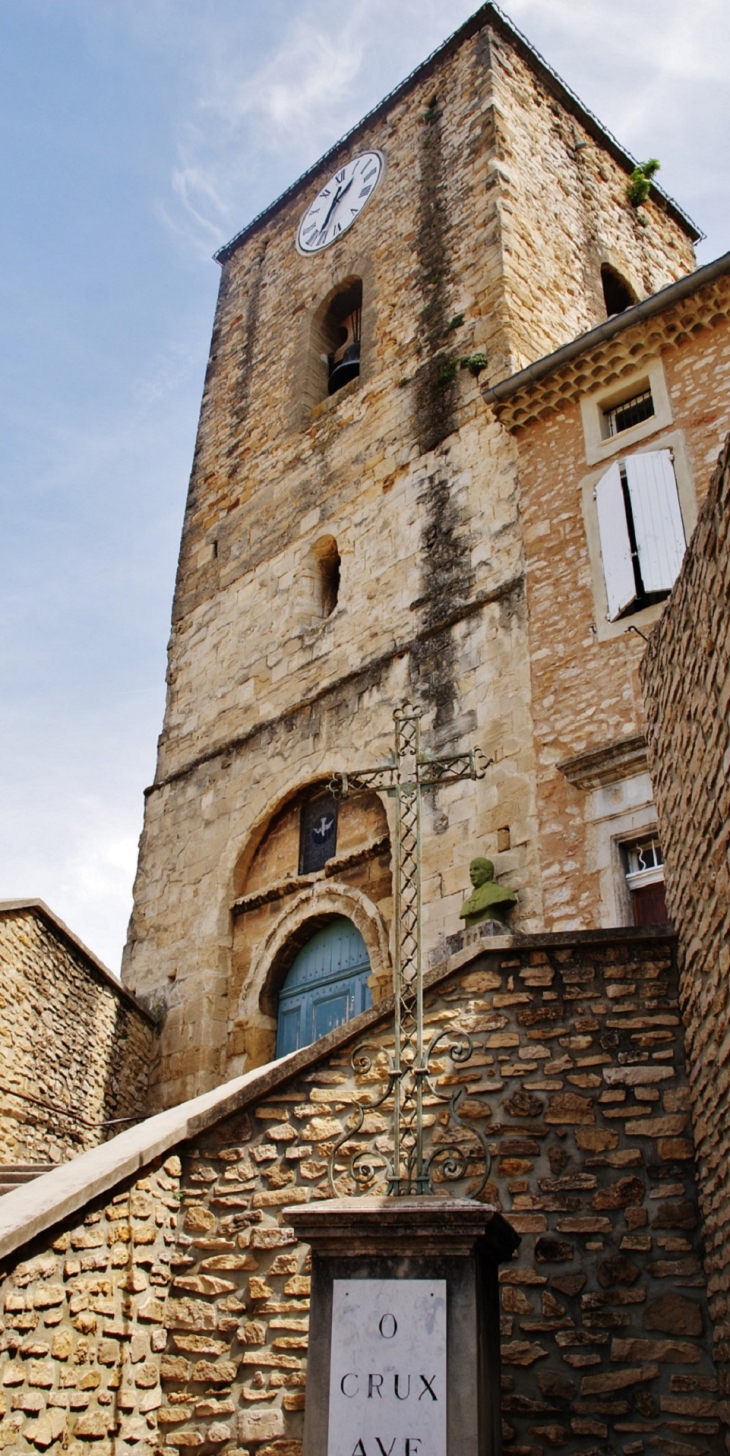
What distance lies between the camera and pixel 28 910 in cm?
851

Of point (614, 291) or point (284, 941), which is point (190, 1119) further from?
point (614, 291)

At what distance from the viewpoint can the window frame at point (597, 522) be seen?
316 inches

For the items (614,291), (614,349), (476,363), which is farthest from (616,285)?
(614,349)

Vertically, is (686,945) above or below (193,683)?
below

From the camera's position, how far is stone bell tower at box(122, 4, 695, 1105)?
9305mm

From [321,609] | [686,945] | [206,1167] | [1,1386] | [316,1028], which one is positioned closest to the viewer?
[1,1386]

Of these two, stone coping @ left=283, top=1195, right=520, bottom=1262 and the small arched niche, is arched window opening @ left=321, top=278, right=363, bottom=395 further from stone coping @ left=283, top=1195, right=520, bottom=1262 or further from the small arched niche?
stone coping @ left=283, top=1195, right=520, bottom=1262

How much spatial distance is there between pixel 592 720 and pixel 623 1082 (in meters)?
3.41

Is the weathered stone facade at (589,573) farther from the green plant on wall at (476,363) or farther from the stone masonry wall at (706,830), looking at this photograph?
the stone masonry wall at (706,830)

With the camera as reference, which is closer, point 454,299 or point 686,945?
point 686,945

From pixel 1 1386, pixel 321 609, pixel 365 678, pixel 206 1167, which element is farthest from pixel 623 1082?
pixel 321 609

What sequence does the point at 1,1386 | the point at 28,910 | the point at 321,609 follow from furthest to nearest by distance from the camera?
the point at 321,609 → the point at 28,910 → the point at 1,1386

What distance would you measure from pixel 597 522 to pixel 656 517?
0.54 meters

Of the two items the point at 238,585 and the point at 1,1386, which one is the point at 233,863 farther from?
the point at 1,1386
